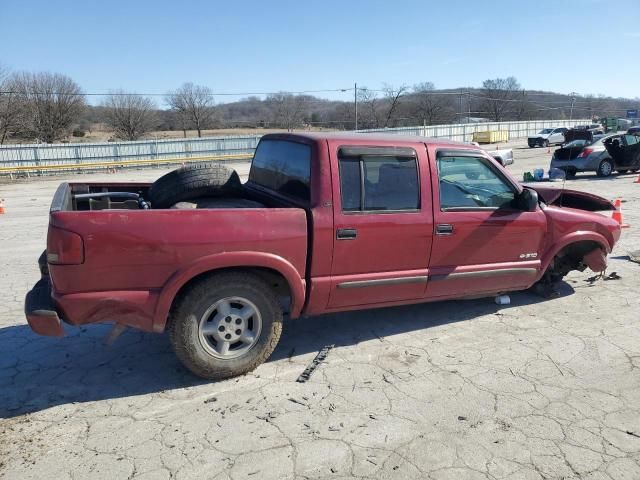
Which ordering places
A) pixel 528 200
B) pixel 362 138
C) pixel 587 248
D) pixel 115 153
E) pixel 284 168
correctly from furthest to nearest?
pixel 115 153 → pixel 587 248 → pixel 528 200 → pixel 284 168 → pixel 362 138

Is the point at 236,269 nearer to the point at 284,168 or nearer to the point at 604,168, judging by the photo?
the point at 284,168

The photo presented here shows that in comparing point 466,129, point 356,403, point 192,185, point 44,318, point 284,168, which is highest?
point 466,129

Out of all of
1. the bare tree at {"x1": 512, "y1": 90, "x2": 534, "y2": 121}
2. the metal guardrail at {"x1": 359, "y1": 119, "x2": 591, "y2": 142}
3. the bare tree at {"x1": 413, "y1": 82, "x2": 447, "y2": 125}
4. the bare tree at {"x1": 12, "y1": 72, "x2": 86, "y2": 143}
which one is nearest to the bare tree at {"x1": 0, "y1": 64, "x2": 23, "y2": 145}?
the bare tree at {"x1": 12, "y1": 72, "x2": 86, "y2": 143}

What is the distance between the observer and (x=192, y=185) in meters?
4.09

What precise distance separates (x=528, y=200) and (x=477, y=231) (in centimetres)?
60

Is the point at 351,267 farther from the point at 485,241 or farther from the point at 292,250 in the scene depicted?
the point at 485,241

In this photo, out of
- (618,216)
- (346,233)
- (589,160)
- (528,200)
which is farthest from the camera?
(589,160)

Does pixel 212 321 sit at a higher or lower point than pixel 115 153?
lower

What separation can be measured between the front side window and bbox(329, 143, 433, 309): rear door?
223mm

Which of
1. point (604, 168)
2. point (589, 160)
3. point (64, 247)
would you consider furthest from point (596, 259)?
point (604, 168)

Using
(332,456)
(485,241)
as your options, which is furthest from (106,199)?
(485,241)

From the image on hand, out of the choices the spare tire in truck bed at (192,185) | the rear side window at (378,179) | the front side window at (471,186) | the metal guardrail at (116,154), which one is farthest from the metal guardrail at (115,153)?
the front side window at (471,186)

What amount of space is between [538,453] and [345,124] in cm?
7576

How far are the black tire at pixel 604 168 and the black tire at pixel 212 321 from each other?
1718cm
